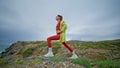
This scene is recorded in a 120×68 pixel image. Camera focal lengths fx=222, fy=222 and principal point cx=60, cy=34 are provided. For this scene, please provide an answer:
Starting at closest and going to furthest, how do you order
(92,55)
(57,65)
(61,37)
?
(57,65)
(61,37)
(92,55)

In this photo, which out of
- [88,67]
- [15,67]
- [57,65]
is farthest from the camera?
[88,67]

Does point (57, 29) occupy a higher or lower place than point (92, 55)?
higher

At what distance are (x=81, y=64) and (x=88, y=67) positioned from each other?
489mm

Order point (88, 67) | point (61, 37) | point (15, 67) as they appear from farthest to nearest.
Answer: point (61, 37)
point (88, 67)
point (15, 67)

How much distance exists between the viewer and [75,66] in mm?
13758

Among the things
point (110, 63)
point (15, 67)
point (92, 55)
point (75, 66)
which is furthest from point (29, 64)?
point (92, 55)

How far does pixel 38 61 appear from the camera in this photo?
14.3m

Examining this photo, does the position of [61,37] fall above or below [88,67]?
above

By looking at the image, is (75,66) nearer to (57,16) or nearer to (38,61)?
(38,61)

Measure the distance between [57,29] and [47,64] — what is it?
3407mm

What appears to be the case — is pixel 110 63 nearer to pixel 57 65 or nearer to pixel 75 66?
pixel 75 66

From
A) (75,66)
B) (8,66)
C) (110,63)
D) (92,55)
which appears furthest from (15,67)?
(92,55)

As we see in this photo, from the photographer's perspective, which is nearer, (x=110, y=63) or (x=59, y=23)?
(x=110, y=63)

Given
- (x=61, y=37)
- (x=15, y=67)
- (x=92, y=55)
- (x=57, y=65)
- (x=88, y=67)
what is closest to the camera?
(x=15, y=67)
